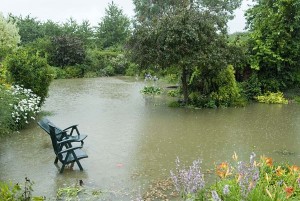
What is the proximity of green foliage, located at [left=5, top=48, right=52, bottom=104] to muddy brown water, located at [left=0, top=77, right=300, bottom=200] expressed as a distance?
1.25m

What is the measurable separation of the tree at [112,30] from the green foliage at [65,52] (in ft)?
32.5

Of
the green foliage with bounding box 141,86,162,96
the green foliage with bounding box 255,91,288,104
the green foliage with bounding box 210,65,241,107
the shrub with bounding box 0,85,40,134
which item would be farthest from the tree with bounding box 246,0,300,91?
the shrub with bounding box 0,85,40,134

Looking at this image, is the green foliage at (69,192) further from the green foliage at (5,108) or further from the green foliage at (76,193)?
the green foliage at (5,108)

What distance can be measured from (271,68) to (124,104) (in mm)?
7615

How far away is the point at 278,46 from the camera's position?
1681 centimetres

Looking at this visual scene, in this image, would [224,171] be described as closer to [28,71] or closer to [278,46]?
[28,71]

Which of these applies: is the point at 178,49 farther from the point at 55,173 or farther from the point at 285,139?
the point at 55,173

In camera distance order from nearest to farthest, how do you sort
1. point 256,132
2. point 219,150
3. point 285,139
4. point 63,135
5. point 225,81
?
point 63,135 → point 219,150 → point 285,139 → point 256,132 → point 225,81

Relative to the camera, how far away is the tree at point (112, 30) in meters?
39.5

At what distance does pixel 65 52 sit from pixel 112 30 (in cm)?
1205

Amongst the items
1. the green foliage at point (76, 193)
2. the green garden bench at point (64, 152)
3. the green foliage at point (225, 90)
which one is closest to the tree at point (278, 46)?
the green foliage at point (225, 90)

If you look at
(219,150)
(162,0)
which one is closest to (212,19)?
(219,150)

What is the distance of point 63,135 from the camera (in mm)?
7789

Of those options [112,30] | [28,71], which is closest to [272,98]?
[28,71]
